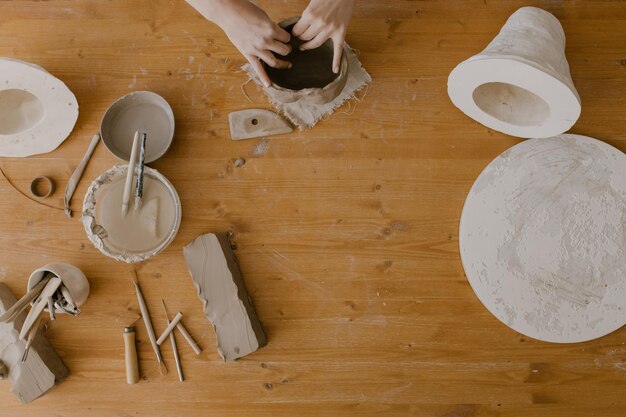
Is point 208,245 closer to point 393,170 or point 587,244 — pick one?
point 393,170

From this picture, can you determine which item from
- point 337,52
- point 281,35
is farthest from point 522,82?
point 281,35

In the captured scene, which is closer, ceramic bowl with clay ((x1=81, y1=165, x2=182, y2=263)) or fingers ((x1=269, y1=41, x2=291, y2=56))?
fingers ((x1=269, y1=41, x2=291, y2=56))

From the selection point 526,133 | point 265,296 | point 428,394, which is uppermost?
point 526,133

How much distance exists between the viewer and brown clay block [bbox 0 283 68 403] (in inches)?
38.8

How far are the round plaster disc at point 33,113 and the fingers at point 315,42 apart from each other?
0.50 m

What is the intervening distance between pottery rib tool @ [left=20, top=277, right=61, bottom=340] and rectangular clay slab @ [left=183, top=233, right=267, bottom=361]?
0.82ft

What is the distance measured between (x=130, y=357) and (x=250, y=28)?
2.24 feet

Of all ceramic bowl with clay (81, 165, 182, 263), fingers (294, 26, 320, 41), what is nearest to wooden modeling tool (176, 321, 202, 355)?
ceramic bowl with clay (81, 165, 182, 263)

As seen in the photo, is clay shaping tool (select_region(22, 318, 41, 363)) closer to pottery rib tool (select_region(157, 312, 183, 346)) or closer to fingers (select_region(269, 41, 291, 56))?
pottery rib tool (select_region(157, 312, 183, 346))

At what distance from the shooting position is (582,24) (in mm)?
1026

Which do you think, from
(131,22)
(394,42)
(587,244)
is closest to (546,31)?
(394,42)

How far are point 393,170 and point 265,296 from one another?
37 centimetres

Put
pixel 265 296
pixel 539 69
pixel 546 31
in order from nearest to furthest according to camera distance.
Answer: pixel 539 69 < pixel 546 31 < pixel 265 296

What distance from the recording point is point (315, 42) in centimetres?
88
